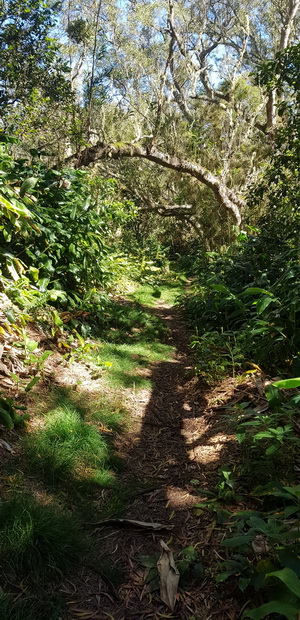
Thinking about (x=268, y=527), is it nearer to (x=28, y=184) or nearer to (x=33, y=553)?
(x=33, y=553)

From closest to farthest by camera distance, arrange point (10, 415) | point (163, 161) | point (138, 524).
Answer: point (138, 524) → point (10, 415) → point (163, 161)

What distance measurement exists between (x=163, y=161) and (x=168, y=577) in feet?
30.0

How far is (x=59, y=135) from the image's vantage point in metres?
8.83

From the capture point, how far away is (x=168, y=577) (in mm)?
1833

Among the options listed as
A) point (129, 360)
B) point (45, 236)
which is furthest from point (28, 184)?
point (129, 360)

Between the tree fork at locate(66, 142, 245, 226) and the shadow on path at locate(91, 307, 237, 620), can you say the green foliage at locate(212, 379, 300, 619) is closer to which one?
the shadow on path at locate(91, 307, 237, 620)

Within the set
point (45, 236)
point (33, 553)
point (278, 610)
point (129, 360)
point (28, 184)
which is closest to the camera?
point (278, 610)

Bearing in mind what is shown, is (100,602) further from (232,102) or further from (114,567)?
(232,102)

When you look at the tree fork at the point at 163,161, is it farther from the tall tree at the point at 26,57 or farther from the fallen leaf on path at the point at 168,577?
the fallen leaf on path at the point at 168,577

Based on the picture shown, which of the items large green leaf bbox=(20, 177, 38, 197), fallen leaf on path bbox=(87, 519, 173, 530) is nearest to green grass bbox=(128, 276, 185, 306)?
large green leaf bbox=(20, 177, 38, 197)

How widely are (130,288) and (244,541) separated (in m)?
7.32

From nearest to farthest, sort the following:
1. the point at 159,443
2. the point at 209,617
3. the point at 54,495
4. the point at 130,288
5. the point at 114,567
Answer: the point at 209,617 < the point at 114,567 < the point at 54,495 < the point at 159,443 < the point at 130,288

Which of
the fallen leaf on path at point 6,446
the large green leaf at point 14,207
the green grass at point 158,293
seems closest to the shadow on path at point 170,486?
the fallen leaf on path at point 6,446

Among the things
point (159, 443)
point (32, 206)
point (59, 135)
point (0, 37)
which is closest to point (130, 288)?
point (59, 135)
